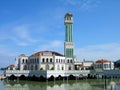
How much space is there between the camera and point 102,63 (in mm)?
82125

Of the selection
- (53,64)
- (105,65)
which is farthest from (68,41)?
(105,65)

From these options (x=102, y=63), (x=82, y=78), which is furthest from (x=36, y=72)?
(x=102, y=63)

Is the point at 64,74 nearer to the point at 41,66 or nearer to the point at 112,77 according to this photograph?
the point at 41,66

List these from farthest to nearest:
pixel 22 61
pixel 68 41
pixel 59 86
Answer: pixel 68 41 → pixel 22 61 → pixel 59 86

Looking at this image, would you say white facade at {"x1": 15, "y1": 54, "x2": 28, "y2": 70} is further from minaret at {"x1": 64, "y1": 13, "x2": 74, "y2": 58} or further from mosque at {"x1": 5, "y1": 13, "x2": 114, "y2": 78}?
minaret at {"x1": 64, "y1": 13, "x2": 74, "y2": 58}

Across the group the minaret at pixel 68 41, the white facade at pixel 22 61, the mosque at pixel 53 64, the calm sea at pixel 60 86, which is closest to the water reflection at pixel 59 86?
the calm sea at pixel 60 86

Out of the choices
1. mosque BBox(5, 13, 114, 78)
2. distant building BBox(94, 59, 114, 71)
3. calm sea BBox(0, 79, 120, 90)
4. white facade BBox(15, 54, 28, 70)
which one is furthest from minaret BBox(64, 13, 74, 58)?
calm sea BBox(0, 79, 120, 90)

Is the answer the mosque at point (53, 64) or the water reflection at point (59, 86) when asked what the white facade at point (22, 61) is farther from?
the water reflection at point (59, 86)

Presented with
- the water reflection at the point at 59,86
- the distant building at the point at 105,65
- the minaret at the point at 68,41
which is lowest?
the water reflection at the point at 59,86

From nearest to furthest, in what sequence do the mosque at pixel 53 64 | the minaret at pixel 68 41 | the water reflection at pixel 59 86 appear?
the water reflection at pixel 59 86 → the mosque at pixel 53 64 → the minaret at pixel 68 41

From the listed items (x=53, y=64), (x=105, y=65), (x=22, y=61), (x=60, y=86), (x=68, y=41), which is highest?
(x=68, y=41)

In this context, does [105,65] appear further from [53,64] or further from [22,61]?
[22,61]

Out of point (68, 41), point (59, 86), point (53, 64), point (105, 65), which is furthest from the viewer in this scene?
point (105, 65)

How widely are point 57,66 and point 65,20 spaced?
55.1 feet
